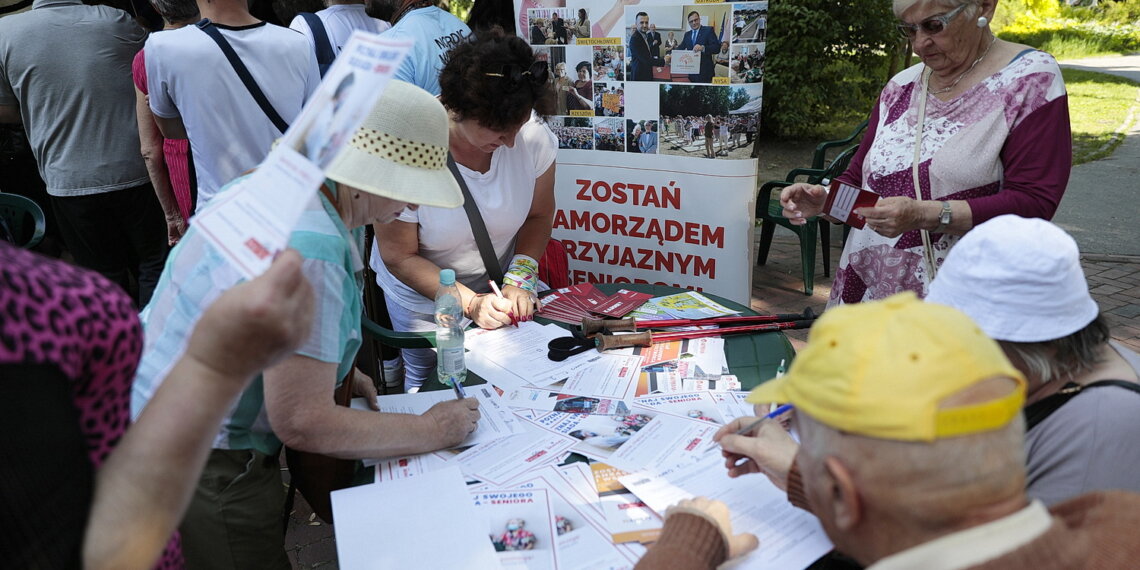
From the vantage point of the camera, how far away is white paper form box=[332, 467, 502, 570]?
1410 millimetres

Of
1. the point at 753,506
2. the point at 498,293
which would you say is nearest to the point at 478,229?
the point at 498,293

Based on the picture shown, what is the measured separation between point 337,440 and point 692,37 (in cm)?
261

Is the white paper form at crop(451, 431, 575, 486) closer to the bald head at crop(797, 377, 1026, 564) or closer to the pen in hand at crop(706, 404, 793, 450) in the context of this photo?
the pen in hand at crop(706, 404, 793, 450)

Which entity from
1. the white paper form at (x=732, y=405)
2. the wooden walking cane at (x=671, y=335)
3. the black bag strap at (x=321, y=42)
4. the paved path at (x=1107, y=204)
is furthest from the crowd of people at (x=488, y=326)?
the paved path at (x=1107, y=204)

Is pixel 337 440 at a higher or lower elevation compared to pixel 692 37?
lower

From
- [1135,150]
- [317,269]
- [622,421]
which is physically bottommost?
[1135,150]

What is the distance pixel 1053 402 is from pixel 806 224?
12.4 ft

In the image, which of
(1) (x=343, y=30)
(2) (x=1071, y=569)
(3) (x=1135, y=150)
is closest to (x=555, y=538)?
(2) (x=1071, y=569)

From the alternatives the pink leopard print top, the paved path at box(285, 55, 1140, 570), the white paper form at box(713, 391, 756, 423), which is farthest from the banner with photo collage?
the pink leopard print top

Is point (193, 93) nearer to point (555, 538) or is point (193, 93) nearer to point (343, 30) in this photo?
point (343, 30)

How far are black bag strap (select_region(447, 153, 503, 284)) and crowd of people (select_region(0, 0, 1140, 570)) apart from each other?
0.13 ft

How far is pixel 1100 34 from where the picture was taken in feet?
73.0

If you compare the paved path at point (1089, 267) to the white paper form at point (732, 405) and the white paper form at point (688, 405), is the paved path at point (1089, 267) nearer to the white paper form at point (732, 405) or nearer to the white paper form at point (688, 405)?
the white paper form at point (688, 405)

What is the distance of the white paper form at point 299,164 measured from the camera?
0.85m
